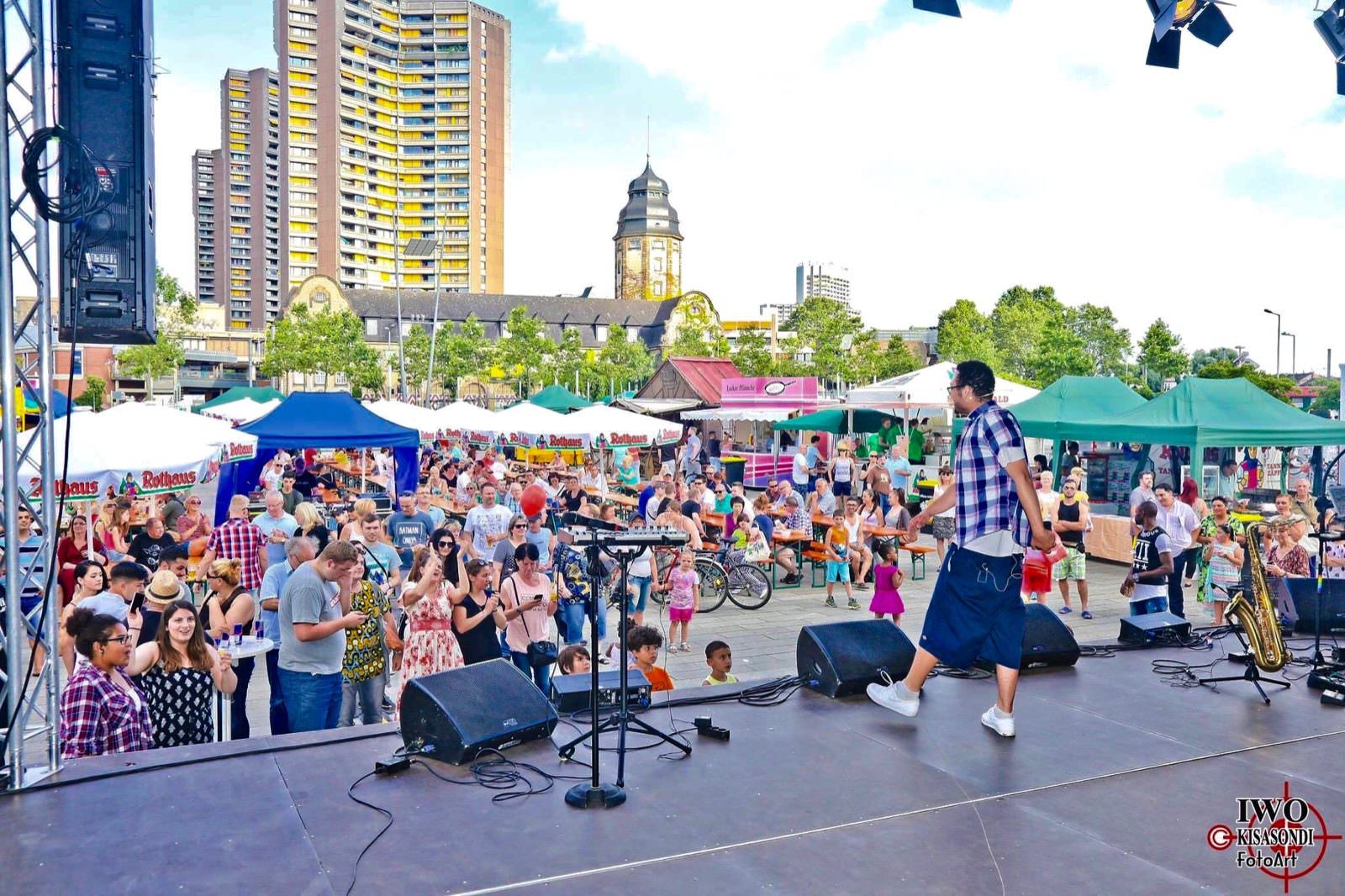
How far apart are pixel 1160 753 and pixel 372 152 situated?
12073 cm

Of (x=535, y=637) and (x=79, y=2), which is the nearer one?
(x=79, y=2)

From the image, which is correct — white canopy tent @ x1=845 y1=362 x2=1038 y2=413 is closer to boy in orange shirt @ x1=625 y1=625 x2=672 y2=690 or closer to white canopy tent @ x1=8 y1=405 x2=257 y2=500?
white canopy tent @ x1=8 y1=405 x2=257 y2=500

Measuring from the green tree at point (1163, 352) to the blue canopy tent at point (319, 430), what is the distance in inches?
1873

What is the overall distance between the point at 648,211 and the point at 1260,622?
129m

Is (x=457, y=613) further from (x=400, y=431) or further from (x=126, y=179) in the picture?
(x=400, y=431)

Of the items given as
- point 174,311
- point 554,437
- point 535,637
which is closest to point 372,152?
point 174,311

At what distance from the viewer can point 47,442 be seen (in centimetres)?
412

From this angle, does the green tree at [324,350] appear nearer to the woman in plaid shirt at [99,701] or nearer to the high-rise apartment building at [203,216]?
the woman in plaid shirt at [99,701]

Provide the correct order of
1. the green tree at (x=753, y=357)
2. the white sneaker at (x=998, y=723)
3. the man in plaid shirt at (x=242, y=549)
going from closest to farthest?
the white sneaker at (x=998, y=723), the man in plaid shirt at (x=242, y=549), the green tree at (x=753, y=357)

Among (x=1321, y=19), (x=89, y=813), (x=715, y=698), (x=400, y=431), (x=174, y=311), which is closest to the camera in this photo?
(x=89, y=813)

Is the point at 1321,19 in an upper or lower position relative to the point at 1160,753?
upper

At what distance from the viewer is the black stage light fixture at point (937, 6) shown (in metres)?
6.95

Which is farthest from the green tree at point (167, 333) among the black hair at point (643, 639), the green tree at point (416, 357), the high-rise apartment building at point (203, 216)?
the high-rise apartment building at point (203, 216)

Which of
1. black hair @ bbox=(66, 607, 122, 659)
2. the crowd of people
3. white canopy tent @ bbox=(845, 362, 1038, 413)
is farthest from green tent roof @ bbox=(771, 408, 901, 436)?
black hair @ bbox=(66, 607, 122, 659)
